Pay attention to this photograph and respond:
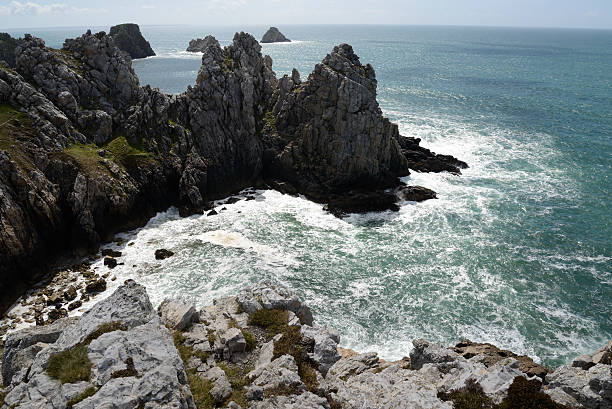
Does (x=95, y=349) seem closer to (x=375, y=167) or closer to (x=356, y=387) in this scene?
(x=356, y=387)

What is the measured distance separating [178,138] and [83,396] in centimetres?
4933

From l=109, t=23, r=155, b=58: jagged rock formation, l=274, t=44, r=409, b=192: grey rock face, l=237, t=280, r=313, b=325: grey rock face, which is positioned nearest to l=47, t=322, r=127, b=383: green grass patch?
l=237, t=280, r=313, b=325: grey rock face

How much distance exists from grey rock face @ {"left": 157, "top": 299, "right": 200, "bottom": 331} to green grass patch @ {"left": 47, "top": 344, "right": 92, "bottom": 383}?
7.09 meters

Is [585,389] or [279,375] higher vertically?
[279,375]

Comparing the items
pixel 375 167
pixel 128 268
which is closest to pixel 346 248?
pixel 375 167

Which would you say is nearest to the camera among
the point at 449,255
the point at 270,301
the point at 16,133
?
the point at 270,301

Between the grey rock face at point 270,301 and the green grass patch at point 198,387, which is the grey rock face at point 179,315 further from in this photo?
→ the grey rock face at point 270,301

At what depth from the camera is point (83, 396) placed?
14227 millimetres

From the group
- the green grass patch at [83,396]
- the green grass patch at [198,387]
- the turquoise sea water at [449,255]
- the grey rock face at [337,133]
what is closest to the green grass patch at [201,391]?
the green grass patch at [198,387]

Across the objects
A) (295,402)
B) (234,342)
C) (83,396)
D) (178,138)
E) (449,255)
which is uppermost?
(178,138)

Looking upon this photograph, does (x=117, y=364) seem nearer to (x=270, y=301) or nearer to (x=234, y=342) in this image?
(x=234, y=342)

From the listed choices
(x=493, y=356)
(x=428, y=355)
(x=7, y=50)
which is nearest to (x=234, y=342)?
(x=428, y=355)

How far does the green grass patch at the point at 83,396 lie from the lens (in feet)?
45.8

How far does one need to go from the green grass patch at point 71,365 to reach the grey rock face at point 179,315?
7.09 meters
